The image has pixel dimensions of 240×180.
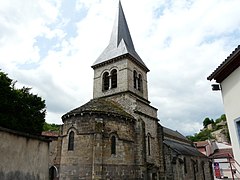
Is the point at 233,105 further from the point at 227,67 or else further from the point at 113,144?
the point at 113,144

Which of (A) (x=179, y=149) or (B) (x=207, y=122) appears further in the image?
(B) (x=207, y=122)

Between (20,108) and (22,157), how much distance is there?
1450cm

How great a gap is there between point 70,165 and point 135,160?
18.2 ft

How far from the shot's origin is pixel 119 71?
76.4ft

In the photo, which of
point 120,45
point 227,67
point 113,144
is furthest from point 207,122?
point 227,67

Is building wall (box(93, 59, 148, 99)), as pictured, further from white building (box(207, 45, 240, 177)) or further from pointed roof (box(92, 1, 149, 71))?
white building (box(207, 45, 240, 177))

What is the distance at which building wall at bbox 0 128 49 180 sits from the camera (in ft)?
25.1

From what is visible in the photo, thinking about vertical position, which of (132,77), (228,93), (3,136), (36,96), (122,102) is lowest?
(3,136)

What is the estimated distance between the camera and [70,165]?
16109 mm

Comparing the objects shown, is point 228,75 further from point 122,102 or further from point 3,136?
point 122,102

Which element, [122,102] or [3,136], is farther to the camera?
[122,102]

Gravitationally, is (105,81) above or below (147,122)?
above

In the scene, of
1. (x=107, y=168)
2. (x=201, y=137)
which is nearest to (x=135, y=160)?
(x=107, y=168)

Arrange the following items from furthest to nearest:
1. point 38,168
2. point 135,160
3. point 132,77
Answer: point 132,77
point 135,160
point 38,168
